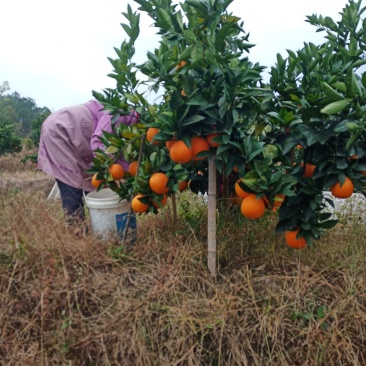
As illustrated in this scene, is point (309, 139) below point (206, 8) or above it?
below

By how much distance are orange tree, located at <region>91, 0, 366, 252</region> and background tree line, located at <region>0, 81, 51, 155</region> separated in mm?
10928

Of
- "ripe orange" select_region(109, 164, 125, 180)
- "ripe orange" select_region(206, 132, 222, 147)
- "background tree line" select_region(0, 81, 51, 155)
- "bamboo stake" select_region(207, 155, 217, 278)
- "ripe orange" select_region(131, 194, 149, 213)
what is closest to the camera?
"ripe orange" select_region(206, 132, 222, 147)

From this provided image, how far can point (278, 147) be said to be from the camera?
1896 mm

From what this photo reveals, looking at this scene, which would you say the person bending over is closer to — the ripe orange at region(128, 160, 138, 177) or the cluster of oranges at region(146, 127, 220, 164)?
the ripe orange at region(128, 160, 138, 177)

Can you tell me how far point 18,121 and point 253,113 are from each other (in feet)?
121

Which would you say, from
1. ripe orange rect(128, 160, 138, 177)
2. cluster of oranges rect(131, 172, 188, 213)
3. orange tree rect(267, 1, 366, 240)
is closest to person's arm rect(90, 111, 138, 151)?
ripe orange rect(128, 160, 138, 177)

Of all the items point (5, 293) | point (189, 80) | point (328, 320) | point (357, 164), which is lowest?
point (328, 320)

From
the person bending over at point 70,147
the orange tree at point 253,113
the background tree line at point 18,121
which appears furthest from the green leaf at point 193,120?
the background tree line at point 18,121

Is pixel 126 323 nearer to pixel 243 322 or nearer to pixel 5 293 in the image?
pixel 243 322

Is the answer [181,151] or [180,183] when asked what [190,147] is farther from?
[180,183]

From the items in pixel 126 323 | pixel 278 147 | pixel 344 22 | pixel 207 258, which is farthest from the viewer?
pixel 344 22

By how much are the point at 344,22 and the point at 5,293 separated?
2.38 m

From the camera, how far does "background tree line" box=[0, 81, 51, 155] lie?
11966 millimetres

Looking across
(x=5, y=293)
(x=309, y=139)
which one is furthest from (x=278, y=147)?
(x=5, y=293)
